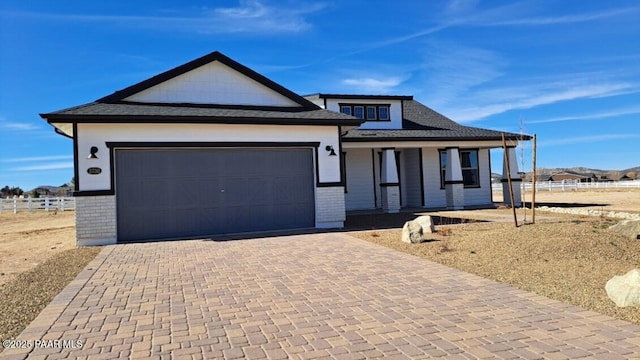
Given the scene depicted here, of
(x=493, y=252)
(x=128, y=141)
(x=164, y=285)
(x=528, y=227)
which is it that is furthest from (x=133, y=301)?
(x=528, y=227)

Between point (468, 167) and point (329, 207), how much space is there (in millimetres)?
10542

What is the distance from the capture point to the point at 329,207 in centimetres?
1533

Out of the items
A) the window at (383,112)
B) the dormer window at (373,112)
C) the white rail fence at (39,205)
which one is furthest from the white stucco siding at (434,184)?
the white rail fence at (39,205)

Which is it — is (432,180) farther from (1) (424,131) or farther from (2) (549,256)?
(2) (549,256)

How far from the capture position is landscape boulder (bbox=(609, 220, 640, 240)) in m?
10.1

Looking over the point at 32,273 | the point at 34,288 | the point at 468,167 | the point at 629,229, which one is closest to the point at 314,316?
the point at 34,288

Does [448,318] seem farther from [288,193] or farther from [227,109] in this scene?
[227,109]

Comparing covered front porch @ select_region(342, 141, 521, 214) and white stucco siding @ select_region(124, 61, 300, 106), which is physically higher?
white stucco siding @ select_region(124, 61, 300, 106)

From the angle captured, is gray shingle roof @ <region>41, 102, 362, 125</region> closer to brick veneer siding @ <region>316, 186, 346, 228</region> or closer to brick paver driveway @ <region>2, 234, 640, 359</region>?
brick veneer siding @ <region>316, 186, 346, 228</region>

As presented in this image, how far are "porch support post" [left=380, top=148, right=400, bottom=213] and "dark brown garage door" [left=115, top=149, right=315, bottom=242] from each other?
6.24 meters

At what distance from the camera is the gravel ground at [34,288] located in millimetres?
5848

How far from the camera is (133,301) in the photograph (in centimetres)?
666

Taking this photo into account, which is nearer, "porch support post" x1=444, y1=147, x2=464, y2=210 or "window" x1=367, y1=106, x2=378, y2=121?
"porch support post" x1=444, y1=147, x2=464, y2=210

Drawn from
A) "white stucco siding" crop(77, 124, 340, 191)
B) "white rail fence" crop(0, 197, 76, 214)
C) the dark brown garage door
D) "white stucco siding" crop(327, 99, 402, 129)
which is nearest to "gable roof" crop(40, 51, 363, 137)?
"white stucco siding" crop(77, 124, 340, 191)
